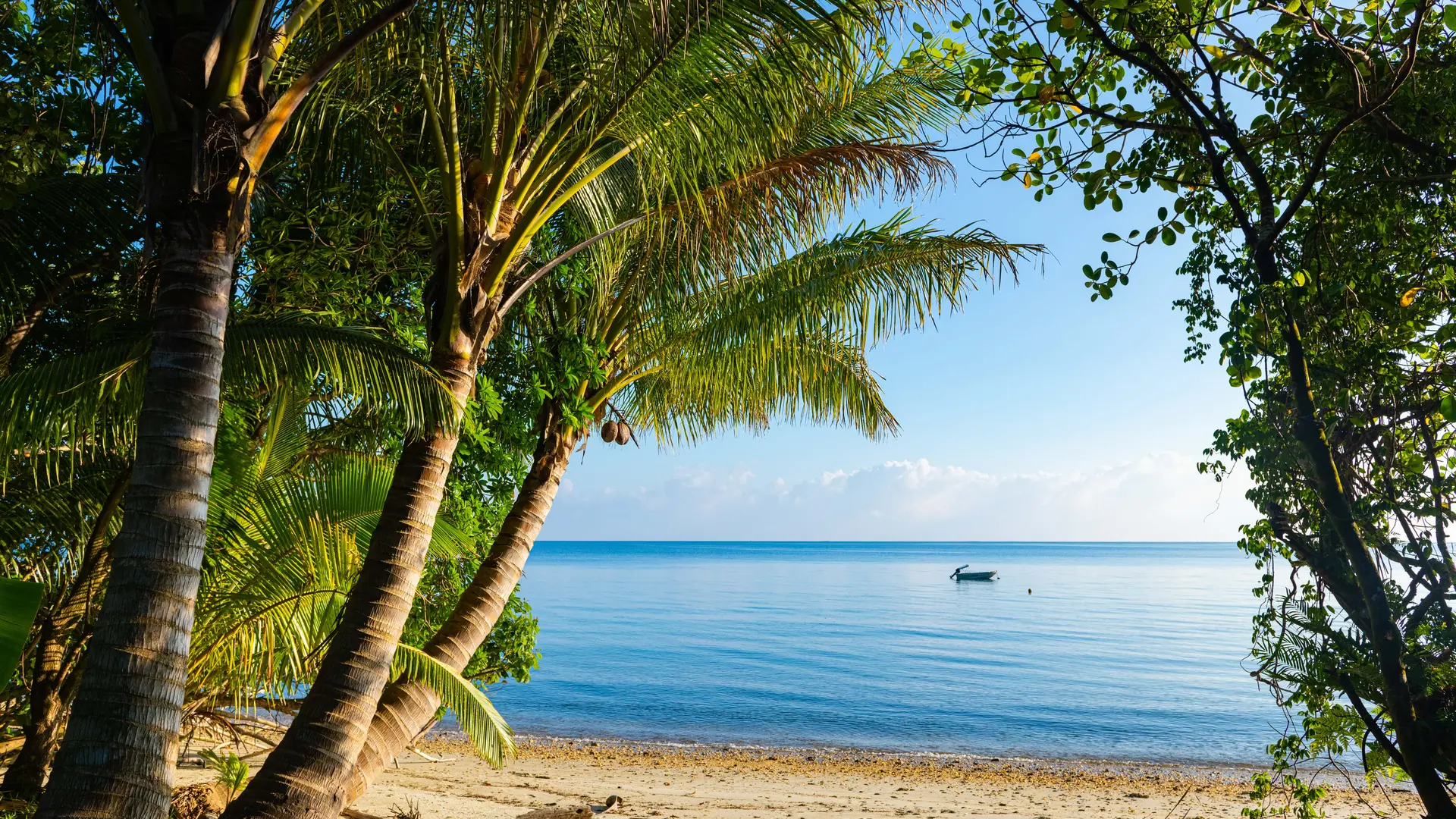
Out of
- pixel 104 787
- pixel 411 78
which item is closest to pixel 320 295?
pixel 411 78

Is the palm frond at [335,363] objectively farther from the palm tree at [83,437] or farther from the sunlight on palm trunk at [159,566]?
the sunlight on palm trunk at [159,566]

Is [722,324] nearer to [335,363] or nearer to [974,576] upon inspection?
[335,363]

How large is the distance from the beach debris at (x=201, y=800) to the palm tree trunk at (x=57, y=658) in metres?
0.77

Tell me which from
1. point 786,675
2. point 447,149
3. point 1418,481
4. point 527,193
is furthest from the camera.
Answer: point 786,675

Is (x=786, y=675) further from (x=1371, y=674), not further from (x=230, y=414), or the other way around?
(x=1371, y=674)

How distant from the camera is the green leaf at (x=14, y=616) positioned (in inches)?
95.7

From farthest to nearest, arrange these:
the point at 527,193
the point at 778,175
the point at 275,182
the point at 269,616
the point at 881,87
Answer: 1. the point at 881,87
2. the point at 778,175
3. the point at 275,182
4. the point at 527,193
5. the point at 269,616

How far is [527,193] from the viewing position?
515 centimetres

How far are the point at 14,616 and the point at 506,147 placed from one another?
3.21 meters

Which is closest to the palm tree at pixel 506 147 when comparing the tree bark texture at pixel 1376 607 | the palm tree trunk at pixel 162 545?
the palm tree trunk at pixel 162 545

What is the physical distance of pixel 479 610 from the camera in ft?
19.4

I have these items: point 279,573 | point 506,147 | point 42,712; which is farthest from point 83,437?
point 506,147

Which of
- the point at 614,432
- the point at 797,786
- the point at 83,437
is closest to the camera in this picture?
the point at 83,437

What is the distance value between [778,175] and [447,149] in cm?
Answer: 265
